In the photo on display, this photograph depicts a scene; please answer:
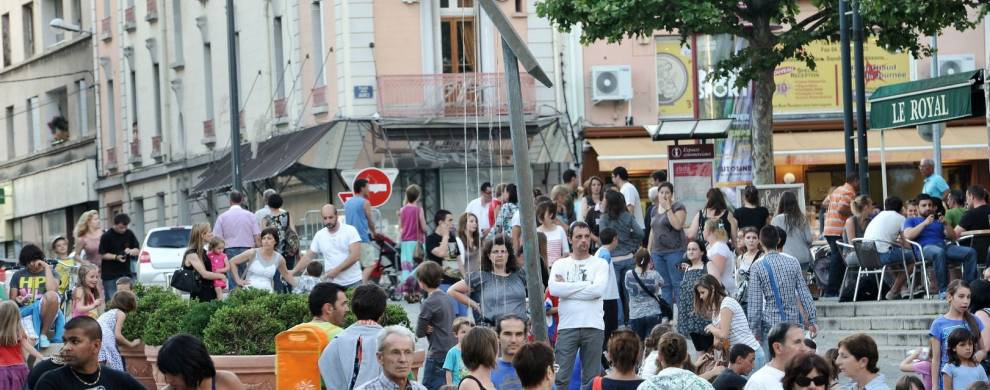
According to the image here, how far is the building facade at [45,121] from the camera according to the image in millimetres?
55594

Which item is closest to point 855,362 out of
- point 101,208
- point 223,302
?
point 223,302

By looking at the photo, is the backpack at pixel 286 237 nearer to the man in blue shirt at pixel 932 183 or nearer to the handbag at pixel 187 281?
the handbag at pixel 187 281

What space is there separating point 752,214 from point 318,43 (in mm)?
20681

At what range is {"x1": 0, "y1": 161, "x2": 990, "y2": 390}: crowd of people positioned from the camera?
36.7 ft

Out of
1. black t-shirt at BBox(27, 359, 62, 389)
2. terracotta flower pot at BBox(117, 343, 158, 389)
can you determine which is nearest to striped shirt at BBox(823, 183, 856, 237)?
terracotta flower pot at BBox(117, 343, 158, 389)

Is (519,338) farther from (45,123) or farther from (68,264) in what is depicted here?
(45,123)

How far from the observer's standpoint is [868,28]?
2928 centimetres

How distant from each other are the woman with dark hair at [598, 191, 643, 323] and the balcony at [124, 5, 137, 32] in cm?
3242

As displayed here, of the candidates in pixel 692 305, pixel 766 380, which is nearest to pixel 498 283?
pixel 692 305

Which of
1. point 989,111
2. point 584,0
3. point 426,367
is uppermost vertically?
point 584,0

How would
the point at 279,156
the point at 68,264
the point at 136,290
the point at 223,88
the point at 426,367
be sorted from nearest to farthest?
the point at 426,367, the point at 136,290, the point at 68,264, the point at 279,156, the point at 223,88

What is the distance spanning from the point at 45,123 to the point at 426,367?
45306 millimetres

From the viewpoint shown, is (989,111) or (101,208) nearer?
(989,111)

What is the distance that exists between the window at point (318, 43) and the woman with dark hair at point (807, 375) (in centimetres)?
2972
